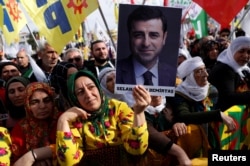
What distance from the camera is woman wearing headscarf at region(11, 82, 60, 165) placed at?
285 cm

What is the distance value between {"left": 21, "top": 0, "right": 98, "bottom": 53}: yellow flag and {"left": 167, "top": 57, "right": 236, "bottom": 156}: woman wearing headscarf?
162 cm

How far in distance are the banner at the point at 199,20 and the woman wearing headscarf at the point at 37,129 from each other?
23.9 ft

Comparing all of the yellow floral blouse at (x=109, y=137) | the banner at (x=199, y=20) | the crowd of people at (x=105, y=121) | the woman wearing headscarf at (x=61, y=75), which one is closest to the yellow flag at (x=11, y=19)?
the woman wearing headscarf at (x=61, y=75)

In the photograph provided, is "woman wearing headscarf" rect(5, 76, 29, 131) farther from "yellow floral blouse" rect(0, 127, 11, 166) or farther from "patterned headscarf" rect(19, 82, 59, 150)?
"yellow floral blouse" rect(0, 127, 11, 166)

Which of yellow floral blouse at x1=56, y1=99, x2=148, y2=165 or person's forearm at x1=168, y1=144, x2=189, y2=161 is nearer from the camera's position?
yellow floral blouse at x1=56, y1=99, x2=148, y2=165

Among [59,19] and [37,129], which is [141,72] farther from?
[59,19]

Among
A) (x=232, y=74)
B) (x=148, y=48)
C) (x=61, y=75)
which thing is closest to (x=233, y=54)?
(x=232, y=74)

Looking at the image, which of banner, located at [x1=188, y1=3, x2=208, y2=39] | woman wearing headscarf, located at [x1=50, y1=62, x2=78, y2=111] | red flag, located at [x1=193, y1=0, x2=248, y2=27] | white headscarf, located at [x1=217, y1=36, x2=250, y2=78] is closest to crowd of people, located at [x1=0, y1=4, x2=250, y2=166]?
woman wearing headscarf, located at [x1=50, y1=62, x2=78, y2=111]

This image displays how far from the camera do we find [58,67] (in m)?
4.38

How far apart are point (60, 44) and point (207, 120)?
2363 millimetres

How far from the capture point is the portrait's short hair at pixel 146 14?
2.71 metres

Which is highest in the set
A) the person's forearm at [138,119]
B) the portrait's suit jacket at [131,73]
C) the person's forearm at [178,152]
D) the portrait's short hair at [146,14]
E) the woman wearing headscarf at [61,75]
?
the portrait's short hair at [146,14]

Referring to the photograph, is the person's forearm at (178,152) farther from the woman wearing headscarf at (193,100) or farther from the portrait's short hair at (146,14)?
the portrait's short hair at (146,14)

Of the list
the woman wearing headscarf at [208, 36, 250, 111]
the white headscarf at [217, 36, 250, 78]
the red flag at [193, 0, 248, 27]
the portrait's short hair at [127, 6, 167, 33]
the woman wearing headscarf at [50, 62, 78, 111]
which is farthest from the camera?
the red flag at [193, 0, 248, 27]
